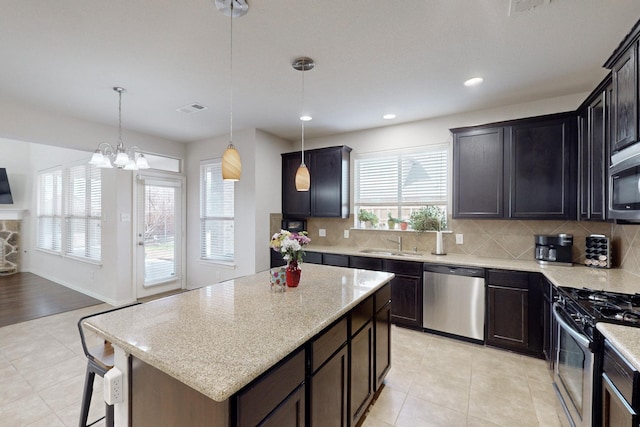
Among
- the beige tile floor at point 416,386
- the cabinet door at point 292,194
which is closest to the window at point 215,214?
the cabinet door at point 292,194

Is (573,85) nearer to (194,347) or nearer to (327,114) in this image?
(327,114)

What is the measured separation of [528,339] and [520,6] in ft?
9.50

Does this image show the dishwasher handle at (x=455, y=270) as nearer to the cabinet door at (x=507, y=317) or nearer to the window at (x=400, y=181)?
the cabinet door at (x=507, y=317)

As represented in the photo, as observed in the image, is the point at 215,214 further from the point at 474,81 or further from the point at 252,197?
the point at 474,81

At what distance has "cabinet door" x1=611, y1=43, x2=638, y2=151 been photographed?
166 centimetres

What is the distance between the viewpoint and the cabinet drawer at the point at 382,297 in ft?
7.23

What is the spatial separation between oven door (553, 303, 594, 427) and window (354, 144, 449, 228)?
2105 millimetres

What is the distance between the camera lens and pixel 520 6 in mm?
1745

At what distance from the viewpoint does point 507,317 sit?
2938 millimetres

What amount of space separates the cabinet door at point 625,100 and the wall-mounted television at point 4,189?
10.2 m

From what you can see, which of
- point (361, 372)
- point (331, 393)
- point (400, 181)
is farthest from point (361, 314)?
point (400, 181)

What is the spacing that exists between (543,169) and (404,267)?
1.81 meters

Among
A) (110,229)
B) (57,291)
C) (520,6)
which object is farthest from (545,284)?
(57,291)

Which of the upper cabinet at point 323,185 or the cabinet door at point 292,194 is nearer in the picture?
the upper cabinet at point 323,185
